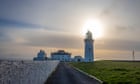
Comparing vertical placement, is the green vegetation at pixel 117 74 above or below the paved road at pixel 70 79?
below

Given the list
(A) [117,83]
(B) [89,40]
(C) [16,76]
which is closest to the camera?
(C) [16,76]

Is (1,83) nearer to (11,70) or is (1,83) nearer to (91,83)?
(11,70)

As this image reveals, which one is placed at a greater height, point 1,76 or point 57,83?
point 1,76

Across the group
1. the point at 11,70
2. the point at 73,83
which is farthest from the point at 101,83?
the point at 11,70

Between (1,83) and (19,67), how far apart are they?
11.6ft

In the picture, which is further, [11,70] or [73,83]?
[73,83]

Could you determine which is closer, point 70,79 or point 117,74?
point 70,79

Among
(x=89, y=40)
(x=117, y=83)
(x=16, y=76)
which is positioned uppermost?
(x=89, y=40)

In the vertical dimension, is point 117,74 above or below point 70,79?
below

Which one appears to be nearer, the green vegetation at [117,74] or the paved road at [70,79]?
the paved road at [70,79]

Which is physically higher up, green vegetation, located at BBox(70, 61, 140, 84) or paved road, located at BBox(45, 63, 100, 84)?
paved road, located at BBox(45, 63, 100, 84)

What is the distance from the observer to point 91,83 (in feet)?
96.7

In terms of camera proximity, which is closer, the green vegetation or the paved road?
the paved road

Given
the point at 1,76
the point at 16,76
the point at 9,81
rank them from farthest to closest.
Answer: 1. the point at 16,76
2. the point at 9,81
3. the point at 1,76
